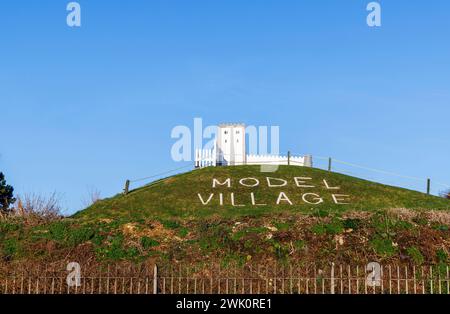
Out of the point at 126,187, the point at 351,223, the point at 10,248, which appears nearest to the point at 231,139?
the point at 126,187

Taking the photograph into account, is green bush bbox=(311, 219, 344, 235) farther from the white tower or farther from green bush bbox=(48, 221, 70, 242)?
the white tower

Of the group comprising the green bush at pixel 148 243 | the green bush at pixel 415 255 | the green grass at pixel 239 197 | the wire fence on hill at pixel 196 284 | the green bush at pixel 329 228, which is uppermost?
the green grass at pixel 239 197

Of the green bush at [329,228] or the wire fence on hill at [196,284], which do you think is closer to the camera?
the wire fence on hill at [196,284]

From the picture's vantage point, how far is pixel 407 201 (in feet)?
140

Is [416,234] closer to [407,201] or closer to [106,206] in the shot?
[407,201]

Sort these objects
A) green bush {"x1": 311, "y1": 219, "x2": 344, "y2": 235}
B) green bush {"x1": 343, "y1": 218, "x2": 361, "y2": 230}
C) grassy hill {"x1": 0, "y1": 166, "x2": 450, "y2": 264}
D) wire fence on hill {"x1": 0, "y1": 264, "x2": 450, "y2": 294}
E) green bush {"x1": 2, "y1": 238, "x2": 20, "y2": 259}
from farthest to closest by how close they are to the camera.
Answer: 1. green bush {"x1": 343, "y1": 218, "x2": 361, "y2": 230}
2. green bush {"x1": 2, "y1": 238, "x2": 20, "y2": 259}
3. green bush {"x1": 311, "y1": 219, "x2": 344, "y2": 235}
4. grassy hill {"x1": 0, "y1": 166, "x2": 450, "y2": 264}
5. wire fence on hill {"x1": 0, "y1": 264, "x2": 450, "y2": 294}

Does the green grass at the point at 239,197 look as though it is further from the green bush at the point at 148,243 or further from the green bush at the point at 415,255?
the green bush at the point at 415,255

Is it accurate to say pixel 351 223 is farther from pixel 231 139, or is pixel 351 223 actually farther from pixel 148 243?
pixel 231 139

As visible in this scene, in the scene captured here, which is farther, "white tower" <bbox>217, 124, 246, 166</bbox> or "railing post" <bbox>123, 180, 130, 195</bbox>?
"white tower" <bbox>217, 124, 246, 166</bbox>

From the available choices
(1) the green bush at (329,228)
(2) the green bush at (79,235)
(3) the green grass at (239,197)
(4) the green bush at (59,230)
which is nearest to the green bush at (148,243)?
(2) the green bush at (79,235)

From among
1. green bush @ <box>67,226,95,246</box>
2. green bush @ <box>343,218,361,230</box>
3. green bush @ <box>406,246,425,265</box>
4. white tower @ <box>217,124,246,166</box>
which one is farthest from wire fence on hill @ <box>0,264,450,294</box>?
white tower @ <box>217,124,246,166</box>

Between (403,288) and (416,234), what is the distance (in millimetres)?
6495

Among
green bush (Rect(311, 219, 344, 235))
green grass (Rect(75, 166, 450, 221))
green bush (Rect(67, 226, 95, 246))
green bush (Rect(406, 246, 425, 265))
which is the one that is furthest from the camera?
green grass (Rect(75, 166, 450, 221))
